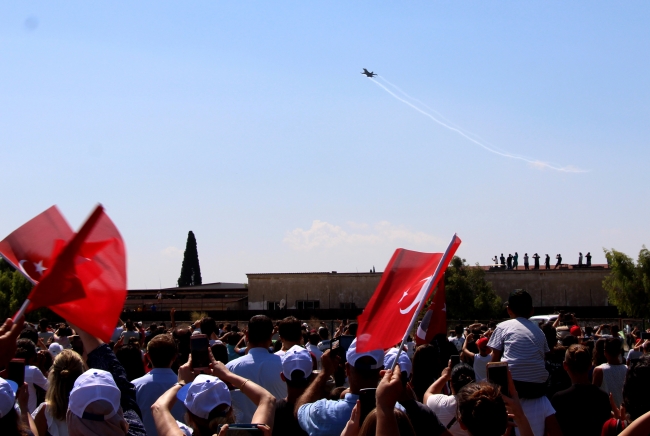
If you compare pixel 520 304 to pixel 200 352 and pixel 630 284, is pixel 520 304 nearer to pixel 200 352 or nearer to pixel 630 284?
pixel 200 352

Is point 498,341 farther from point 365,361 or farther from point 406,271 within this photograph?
point 365,361

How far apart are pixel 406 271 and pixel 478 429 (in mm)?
2170

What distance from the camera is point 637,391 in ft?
14.6

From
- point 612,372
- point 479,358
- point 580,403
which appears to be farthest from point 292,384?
point 479,358

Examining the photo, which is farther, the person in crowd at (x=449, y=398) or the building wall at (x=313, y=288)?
the building wall at (x=313, y=288)

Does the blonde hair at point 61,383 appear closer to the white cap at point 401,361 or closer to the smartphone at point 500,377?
the white cap at point 401,361

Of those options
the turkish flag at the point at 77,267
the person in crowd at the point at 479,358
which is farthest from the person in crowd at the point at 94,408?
the person in crowd at the point at 479,358

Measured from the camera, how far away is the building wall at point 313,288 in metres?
73.0

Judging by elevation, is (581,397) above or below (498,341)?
below

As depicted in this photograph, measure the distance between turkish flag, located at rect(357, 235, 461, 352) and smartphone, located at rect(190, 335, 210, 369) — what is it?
101cm

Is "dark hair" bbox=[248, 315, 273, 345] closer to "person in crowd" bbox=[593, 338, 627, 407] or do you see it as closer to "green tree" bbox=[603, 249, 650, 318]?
"person in crowd" bbox=[593, 338, 627, 407]

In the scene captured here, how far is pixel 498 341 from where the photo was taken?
7.23 metres

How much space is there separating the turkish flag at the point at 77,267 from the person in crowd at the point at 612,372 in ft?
17.8

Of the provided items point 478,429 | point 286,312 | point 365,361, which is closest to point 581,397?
point 365,361
